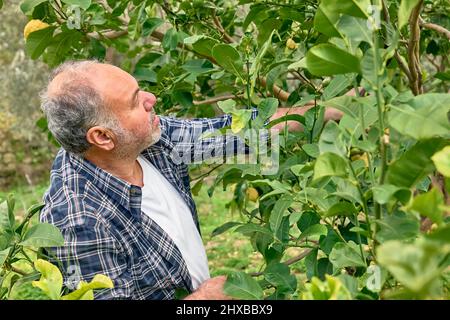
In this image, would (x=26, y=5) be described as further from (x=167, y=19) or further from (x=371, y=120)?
(x=371, y=120)

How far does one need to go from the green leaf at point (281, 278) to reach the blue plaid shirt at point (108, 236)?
360mm

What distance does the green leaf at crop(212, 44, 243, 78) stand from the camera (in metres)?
1.38

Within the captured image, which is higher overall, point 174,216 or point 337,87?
point 337,87

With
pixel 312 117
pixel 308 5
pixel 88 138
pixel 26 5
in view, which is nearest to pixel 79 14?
→ pixel 26 5

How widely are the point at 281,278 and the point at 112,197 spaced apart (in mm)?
525

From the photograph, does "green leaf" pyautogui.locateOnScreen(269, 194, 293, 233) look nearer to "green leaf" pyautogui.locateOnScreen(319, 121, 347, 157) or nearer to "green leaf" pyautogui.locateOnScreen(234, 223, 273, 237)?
"green leaf" pyautogui.locateOnScreen(234, 223, 273, 237)

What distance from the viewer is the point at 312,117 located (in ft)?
5.16

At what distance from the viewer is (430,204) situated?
2.52 ft

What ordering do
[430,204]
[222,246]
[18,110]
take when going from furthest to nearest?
[18,110]
[222,246]
[430,204]

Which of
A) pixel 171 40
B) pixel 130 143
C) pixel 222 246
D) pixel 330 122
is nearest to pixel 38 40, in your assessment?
pixel 171 40

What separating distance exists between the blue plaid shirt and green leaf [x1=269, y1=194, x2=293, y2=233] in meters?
0.31

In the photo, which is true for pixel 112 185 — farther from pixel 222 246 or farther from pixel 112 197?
pixel 222 246

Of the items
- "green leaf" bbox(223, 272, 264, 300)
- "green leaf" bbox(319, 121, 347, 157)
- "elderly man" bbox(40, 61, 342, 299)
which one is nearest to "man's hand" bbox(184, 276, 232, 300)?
"elderly man" bbox(40, 61, 342, 299)
